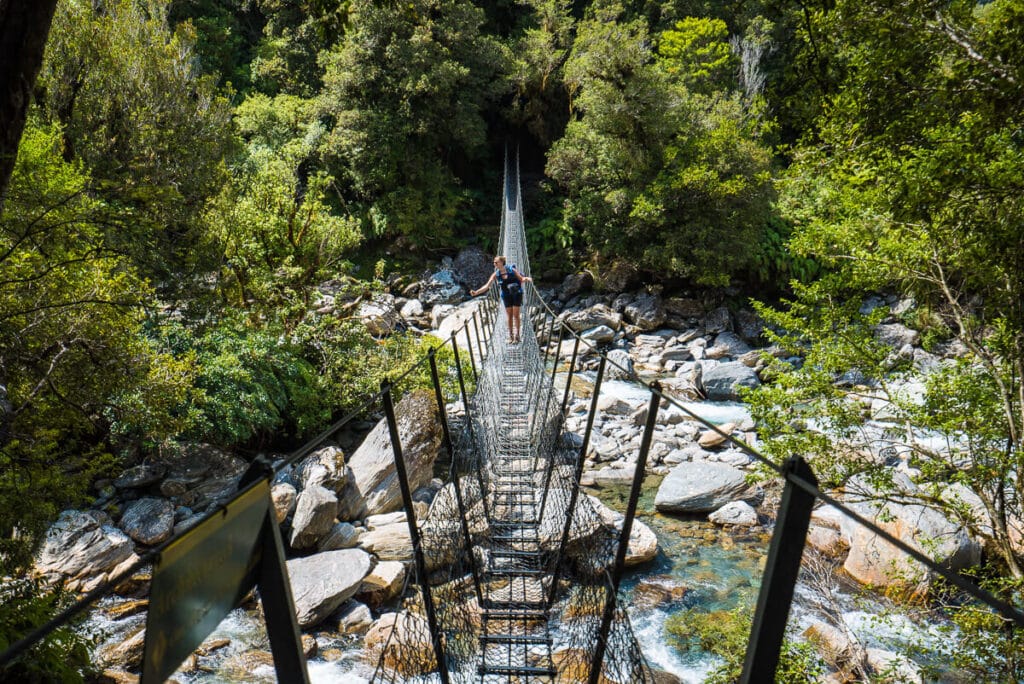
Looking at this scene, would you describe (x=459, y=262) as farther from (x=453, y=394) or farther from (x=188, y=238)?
(x=188, y=238)

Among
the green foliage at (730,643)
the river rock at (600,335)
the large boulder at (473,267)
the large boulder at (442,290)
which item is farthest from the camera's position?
the large boulder at (473,267)

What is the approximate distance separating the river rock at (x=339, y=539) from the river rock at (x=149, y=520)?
3.62 ft

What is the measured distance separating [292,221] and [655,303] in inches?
251

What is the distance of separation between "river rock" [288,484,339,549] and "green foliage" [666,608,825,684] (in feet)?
8.08

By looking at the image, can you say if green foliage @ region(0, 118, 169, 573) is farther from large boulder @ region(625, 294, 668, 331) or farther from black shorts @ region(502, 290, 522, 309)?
large boulder @ region(625, 294, 668, 331)

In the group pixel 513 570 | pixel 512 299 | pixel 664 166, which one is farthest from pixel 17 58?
pixel 664 166

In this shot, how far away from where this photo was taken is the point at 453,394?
631 cm

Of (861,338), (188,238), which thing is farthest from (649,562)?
(188,238)

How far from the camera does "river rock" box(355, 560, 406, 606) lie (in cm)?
351

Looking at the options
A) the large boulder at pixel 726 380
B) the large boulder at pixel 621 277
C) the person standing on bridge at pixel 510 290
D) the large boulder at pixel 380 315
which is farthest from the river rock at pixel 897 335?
the large boulder at pixel 380 315

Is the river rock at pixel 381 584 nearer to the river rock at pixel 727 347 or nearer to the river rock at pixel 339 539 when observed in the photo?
the river rock at pixel 339 539

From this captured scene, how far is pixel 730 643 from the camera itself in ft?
10.2

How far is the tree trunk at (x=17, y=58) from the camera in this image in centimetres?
116

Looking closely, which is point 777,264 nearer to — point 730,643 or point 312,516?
point 730,643
